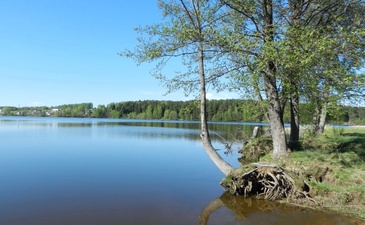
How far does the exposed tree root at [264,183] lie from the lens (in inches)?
443

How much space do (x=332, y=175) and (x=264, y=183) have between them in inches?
99.5

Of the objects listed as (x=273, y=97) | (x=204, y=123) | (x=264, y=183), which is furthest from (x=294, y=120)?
(x=204, y=123)

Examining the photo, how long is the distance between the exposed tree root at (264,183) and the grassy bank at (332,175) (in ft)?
1.02

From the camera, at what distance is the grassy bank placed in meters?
9.81

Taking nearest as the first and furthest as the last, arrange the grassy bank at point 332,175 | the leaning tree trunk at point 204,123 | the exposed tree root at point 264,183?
1. the grassy bank at point 332,175
2. the exposed tree root at point 264,183
3. the leaning tree trunk at point 204,123

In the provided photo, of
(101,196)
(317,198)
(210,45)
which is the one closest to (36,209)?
(101,196)

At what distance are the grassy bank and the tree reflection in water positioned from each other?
0.53 meters

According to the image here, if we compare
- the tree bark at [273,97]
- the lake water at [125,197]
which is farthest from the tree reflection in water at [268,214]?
the tree bark at [273,97]

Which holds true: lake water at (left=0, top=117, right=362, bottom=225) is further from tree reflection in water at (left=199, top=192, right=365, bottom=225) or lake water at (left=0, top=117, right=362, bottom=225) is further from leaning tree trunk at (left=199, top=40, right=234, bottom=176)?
leaning tree trunk at (left=199, top=40, right=234, bottom=176)

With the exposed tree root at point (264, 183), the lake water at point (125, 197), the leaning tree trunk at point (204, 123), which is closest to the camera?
the lake water at point (125, 197)

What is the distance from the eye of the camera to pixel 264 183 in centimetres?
1184

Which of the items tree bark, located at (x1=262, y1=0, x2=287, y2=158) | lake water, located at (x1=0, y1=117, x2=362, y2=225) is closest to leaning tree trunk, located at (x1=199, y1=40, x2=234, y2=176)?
lake water, located at (x1=0, y1=117, x2=362, y2=225)

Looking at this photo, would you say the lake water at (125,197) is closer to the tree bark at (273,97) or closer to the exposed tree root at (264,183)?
the exposed tree root at (264,183)

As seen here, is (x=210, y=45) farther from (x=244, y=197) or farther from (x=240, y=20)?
(x=244, y=197)
